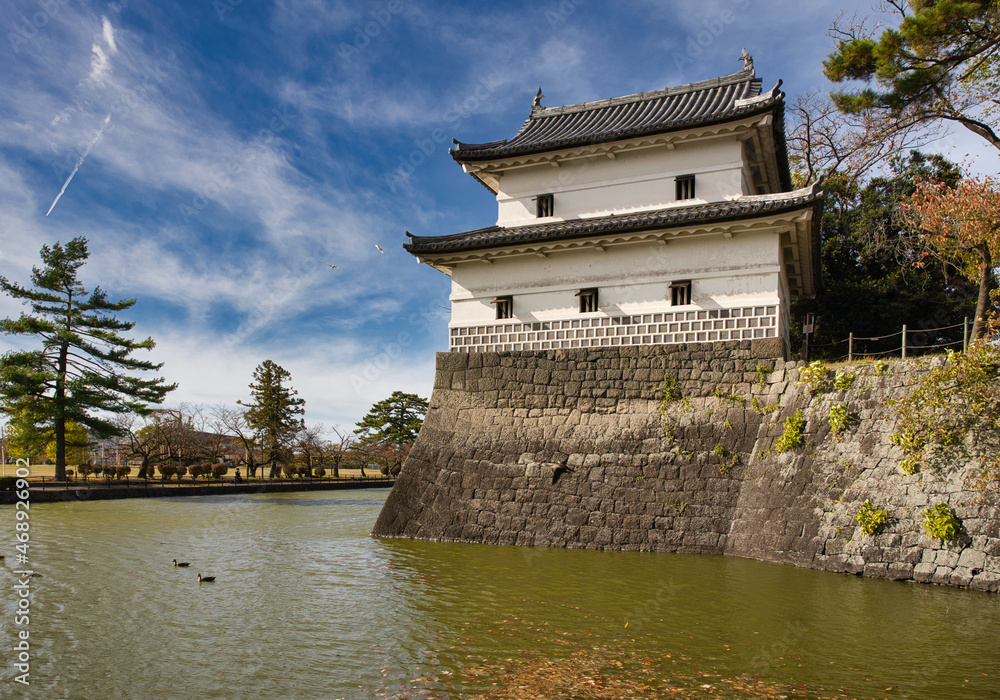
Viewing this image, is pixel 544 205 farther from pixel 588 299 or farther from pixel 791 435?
pixel 791 435

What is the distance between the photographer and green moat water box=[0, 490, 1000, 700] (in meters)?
5.72

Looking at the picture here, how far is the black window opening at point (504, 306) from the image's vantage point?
15.3 metres

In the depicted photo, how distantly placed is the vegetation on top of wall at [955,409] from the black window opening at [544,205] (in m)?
9.51

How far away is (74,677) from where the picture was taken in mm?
5699

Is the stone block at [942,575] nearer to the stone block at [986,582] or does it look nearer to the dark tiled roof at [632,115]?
the stone block at [986,582]

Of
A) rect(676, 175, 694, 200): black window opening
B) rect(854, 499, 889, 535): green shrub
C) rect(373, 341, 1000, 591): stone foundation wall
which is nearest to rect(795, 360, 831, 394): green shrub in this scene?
rect(373, 341, 1000, 591): stone foundation wall

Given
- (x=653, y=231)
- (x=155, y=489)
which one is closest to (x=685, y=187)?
(x=653, y=231)

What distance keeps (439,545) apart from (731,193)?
10.6 meters

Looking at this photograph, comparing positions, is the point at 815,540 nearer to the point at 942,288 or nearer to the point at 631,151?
the point at 631,151

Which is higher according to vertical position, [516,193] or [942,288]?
[516,193]

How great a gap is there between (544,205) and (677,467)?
7.91 m

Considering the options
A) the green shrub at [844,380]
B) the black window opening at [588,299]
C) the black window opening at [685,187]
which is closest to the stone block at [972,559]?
the green shrub at [844,380]

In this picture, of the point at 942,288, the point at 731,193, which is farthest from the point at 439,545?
the point at 942,288

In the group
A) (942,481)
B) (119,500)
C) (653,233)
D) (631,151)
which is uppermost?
(631,151)
